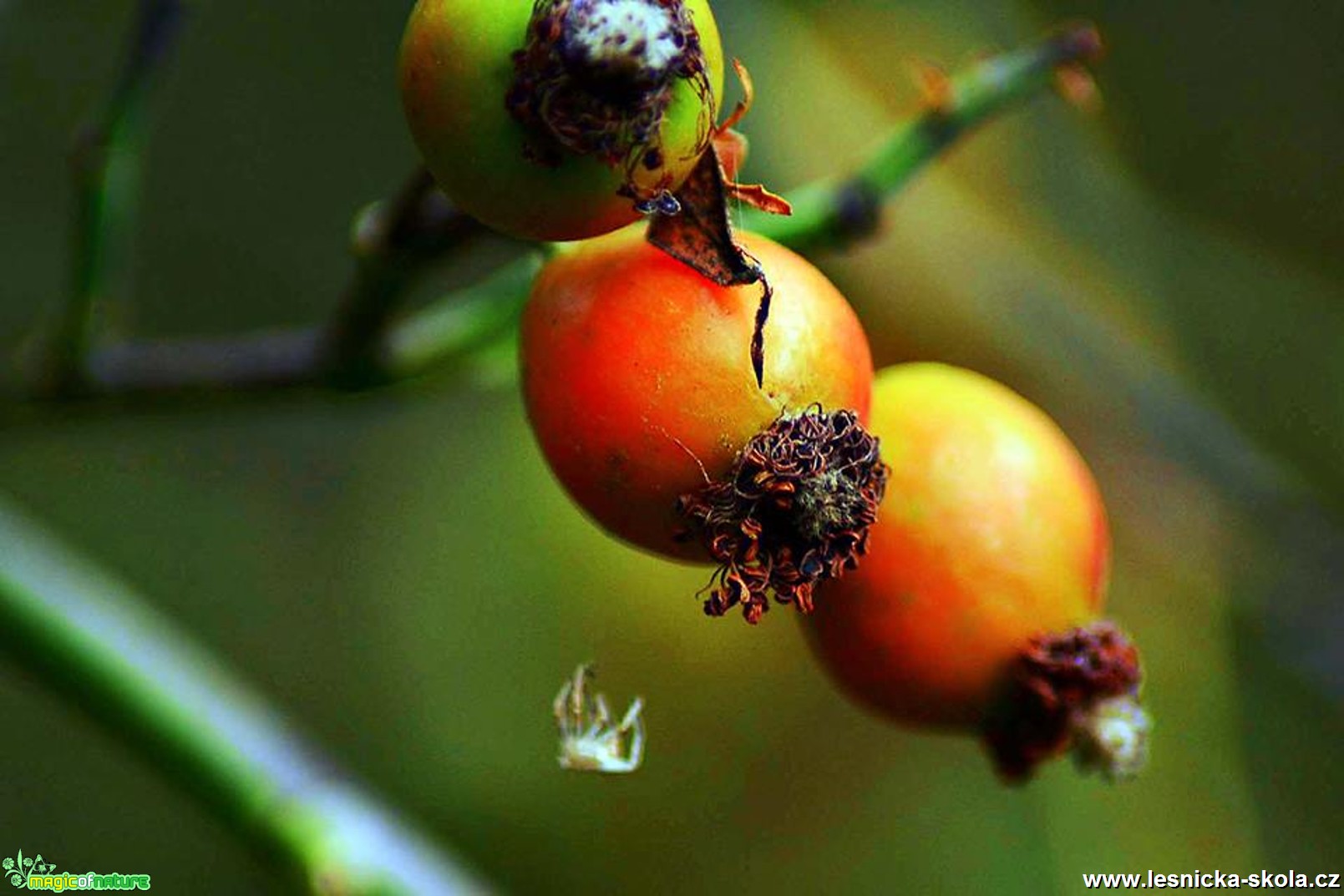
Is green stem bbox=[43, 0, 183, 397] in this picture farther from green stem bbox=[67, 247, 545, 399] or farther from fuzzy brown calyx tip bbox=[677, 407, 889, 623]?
fuzzy brown calyx tip bbox=[677, 407, 889, 623]

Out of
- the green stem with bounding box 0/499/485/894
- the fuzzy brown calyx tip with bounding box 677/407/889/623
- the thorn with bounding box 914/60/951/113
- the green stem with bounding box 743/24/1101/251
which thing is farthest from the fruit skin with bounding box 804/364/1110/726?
the green stem with bounding box 0/499/485/894

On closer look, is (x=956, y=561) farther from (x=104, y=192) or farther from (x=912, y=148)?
(x=104, y=192)

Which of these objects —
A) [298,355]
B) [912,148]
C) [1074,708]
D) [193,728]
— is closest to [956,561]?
[1074,708]

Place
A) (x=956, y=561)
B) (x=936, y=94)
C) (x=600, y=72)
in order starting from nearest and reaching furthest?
(x=600, y=72), (x=956, y=561), (x=936, y=94)

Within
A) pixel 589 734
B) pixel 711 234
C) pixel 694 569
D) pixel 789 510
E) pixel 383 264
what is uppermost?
pixel 694 569

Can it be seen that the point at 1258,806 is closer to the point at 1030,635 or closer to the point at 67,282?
the point at 1030,635

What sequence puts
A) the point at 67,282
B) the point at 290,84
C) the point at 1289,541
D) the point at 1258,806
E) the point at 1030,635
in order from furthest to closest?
the point at 290,84 → the point at 1258,806 → the point at 1289,541 → the point at 67,282 → the point at 1030,635

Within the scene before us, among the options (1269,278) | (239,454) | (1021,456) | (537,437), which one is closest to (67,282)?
(537,437)
